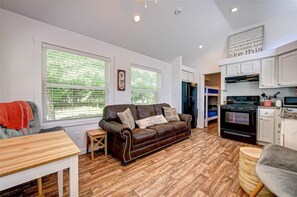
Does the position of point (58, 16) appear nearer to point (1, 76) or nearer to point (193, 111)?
point (1, 76)

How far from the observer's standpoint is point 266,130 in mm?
3064

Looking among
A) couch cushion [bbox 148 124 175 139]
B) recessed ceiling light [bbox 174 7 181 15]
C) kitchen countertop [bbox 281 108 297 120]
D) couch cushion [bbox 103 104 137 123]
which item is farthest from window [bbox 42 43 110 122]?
kitchen countertop [bbox 281 108 297 120]

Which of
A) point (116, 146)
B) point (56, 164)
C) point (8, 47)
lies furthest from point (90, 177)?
point (8, 47)

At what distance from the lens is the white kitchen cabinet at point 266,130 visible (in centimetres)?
300

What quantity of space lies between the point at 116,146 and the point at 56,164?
145cm

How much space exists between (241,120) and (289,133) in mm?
1919

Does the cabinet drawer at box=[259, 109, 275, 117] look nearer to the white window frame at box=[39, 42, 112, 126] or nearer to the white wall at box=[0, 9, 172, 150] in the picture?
the white window frame at box=[39, 42, 112, 126]

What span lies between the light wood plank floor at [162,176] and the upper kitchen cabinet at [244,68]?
7.34ft

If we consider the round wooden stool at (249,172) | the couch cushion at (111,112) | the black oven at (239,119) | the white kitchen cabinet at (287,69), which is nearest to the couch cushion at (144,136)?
the couch cushion at (111,112)

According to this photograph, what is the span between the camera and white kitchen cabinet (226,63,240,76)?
368 centimetres

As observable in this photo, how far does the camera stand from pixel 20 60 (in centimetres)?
198

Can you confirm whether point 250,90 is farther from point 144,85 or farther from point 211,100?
point 144,85

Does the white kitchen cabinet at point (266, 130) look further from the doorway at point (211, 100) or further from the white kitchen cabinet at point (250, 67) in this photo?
the doorway at point (211, 100)

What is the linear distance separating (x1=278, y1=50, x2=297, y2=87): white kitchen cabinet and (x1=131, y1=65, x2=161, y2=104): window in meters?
3.04
